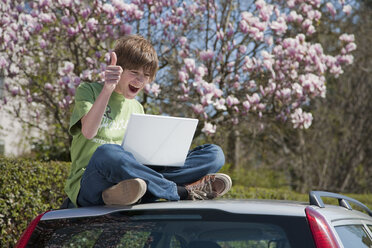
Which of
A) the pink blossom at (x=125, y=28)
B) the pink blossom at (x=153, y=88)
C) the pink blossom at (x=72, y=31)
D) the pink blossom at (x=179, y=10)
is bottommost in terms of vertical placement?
the pink blossom at (x=153, y=88)

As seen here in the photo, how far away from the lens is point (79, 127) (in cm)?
324

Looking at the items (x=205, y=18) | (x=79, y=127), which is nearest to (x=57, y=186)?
(x=79, y=127)

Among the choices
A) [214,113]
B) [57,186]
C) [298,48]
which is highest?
[298,48]

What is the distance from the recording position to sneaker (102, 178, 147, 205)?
250cm

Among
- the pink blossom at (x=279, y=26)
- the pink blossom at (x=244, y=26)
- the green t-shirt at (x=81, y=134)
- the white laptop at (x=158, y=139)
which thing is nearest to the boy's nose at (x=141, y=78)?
the green t-shirt at (x=81, y=134)

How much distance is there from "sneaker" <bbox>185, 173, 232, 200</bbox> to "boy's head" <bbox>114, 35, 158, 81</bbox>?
730 millimetres

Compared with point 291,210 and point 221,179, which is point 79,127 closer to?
point 221,179

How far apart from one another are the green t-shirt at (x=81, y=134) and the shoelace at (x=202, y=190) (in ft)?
1.92

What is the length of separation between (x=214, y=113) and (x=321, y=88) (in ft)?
5.53

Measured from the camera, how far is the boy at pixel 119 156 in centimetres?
265

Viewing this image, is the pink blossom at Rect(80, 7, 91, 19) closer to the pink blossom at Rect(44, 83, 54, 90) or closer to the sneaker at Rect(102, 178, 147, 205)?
the pink blossom at Rect(44, 83, 54, 90)

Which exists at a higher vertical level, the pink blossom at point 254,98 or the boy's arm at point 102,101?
the boy's arm at point 102,101

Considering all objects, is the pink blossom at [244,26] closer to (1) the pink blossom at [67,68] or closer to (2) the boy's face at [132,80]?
(1) the pink blossom at [67,68]

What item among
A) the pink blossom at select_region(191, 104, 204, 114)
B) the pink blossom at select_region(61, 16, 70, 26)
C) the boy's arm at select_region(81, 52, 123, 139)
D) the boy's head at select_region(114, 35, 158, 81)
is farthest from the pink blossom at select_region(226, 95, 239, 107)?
the boy's arm at select_region(81, 52, 123, 139)
